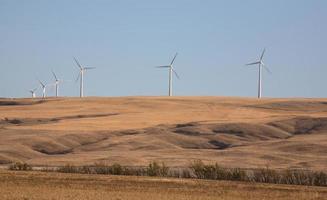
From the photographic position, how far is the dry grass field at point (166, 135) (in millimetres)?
59906

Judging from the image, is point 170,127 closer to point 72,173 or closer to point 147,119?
point 147,119

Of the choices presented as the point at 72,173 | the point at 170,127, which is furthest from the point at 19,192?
the point at 170,127

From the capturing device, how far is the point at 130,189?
114ft

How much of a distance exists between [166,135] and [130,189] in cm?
4282

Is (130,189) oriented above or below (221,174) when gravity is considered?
above

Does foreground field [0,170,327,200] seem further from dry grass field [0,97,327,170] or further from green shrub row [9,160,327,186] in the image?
dry grass field [0,97,327,170]

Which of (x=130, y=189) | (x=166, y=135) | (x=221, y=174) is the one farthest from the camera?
(x=166, y=135)

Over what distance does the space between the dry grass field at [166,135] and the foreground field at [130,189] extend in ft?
49.7

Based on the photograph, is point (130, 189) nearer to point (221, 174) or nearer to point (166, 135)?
point (221, 174)

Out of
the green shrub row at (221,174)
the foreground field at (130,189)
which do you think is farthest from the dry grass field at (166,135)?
the foreground field at (130,189)

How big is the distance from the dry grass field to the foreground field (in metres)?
15.1

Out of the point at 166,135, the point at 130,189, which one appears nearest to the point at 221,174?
the point at 130,189

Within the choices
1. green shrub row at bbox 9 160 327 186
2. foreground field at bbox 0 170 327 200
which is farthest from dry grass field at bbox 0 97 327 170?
foreground field at bbox 0 170 327 200

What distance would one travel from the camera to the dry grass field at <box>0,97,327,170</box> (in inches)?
2359
